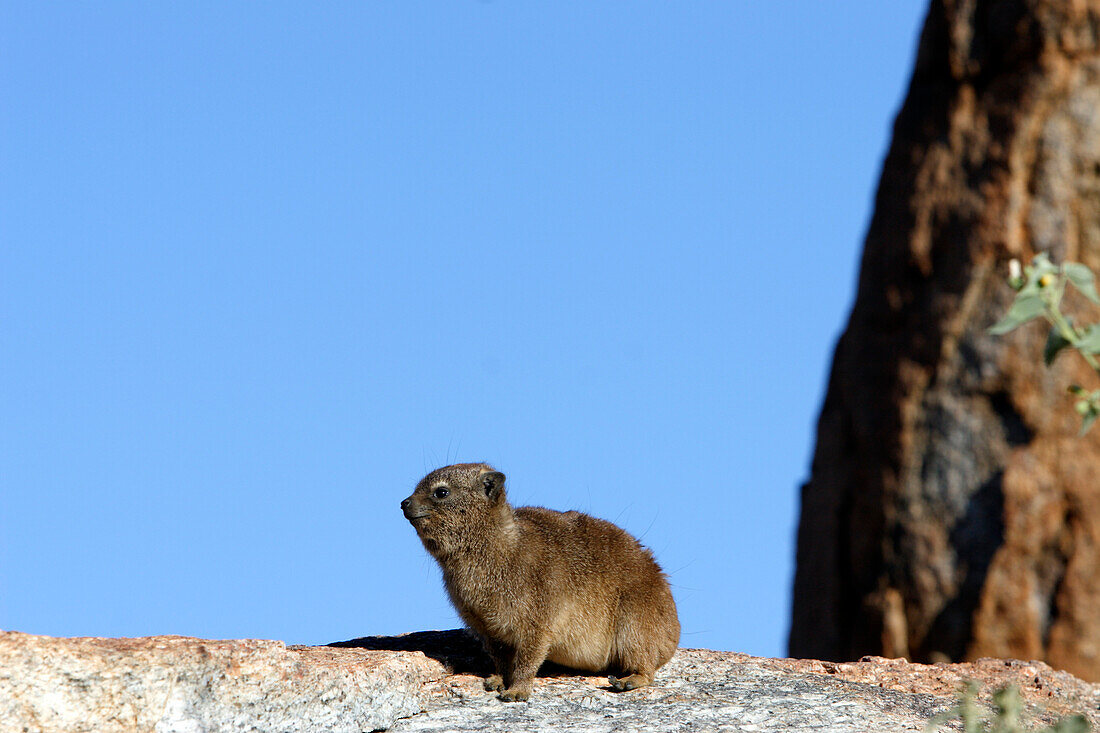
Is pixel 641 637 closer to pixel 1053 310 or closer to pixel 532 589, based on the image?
pixel 532 589

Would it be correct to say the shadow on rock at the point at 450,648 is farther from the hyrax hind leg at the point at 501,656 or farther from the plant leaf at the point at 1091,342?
the plant leaf at the point at 1091,342

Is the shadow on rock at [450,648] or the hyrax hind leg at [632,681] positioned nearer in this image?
the hyrax hind leg at [632,681]

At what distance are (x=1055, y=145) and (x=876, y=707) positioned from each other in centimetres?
636

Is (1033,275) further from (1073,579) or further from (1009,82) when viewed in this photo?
(1009,82)

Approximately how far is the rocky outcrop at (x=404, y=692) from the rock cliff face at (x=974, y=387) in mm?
2273

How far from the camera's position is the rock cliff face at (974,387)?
11.0 metres

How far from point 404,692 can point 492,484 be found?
154cm

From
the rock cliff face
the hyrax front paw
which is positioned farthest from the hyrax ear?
the rock cliff face

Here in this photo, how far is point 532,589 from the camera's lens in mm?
7906

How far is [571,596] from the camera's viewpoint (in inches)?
315

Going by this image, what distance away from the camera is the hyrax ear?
8.19m

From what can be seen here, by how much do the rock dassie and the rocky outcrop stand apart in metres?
0.23

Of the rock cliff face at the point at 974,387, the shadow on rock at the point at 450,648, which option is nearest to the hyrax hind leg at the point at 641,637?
the shadow on rock at the point at 450,648

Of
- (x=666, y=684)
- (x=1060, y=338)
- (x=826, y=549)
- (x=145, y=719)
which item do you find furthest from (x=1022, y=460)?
(x=1060, y=338)
